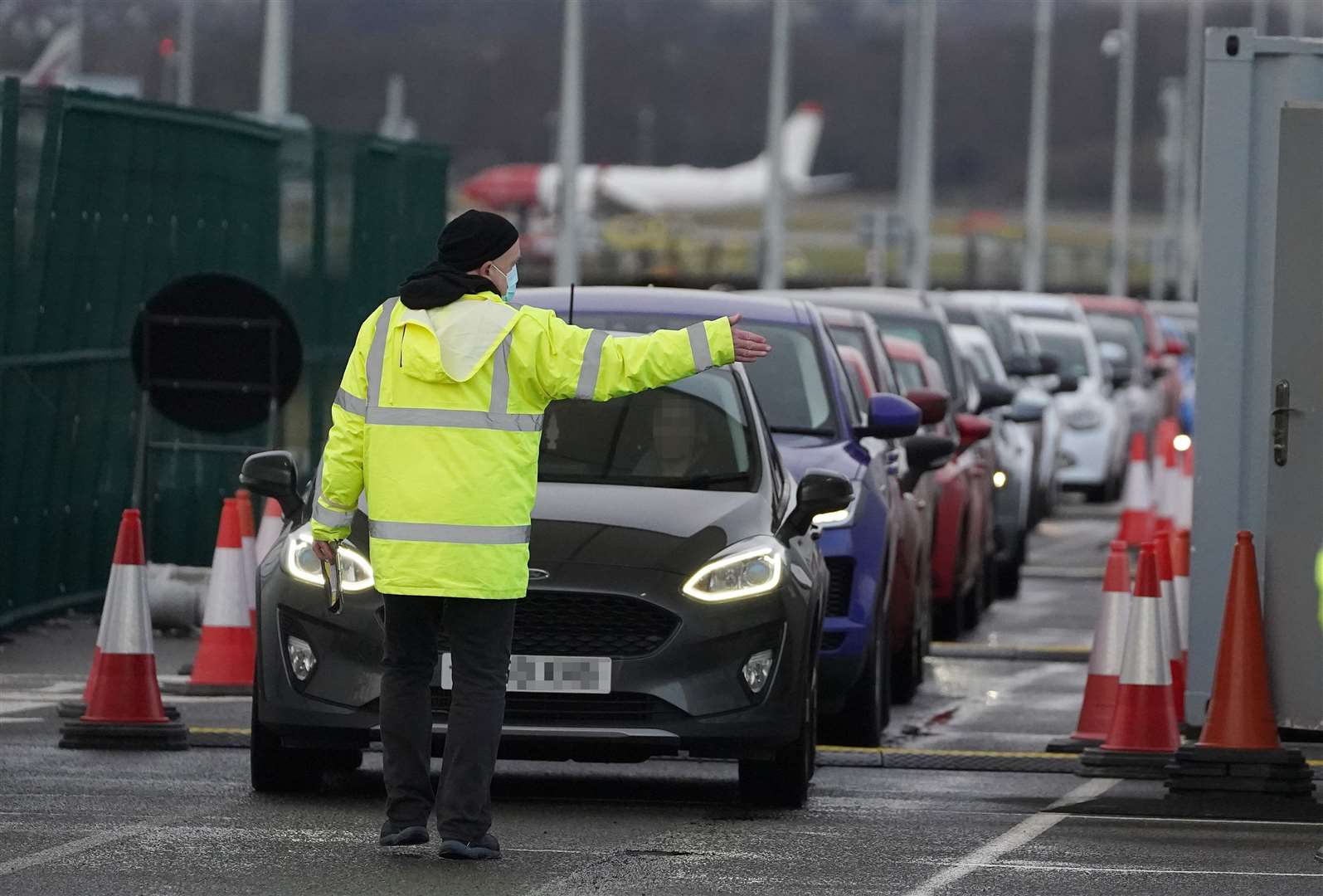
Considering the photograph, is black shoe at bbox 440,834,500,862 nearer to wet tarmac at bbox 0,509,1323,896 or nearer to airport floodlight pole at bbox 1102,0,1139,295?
wet tarmac at bbox 0,509,1323,896

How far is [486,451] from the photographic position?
344 inches

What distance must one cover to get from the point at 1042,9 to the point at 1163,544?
166 ft

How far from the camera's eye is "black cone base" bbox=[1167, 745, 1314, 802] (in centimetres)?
1073

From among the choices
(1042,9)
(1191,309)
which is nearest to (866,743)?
(1191,309)

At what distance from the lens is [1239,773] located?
10758 millimetres

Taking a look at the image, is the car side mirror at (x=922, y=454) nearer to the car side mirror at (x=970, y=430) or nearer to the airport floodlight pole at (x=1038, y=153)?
the car side mirror at (x=970, y=430)

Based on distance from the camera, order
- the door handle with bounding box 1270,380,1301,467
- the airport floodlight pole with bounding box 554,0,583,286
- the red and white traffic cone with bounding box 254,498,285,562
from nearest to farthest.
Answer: the door handle with bounding box 1270,380,1301,467, the red and white traffic cone with bounding box 254,498,285,562, the airport floodlight pole with bounding box 554,0,583,286

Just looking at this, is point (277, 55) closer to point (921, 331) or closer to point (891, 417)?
point (921, 331)

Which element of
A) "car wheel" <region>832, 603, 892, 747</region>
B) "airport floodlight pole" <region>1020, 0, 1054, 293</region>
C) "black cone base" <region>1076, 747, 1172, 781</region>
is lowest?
"black cone base" <region>1076, 747, 1172, 781</region>

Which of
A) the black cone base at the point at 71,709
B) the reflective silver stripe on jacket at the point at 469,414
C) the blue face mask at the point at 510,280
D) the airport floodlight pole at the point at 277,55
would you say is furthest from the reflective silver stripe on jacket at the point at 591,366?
the airport floodlight pole at the point at 277,55

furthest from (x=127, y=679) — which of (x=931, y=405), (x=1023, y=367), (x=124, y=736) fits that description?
(x=1023, y=367)

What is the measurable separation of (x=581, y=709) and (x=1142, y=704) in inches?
103

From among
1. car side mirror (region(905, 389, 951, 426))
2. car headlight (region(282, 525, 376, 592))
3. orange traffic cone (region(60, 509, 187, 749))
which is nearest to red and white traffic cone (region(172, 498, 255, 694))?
orange traffic cone (region(60, 509, 187, 749))

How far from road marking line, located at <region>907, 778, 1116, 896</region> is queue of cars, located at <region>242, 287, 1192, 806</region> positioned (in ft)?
2.34
